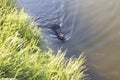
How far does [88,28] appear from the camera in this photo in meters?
7.21

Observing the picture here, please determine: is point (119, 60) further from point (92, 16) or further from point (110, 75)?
point (92, 16)

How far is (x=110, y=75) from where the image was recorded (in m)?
5.63

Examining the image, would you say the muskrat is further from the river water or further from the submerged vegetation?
the submerged vegetation

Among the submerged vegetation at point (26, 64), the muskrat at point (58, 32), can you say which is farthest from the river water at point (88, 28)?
the submerged vegetation at point (26, 64)

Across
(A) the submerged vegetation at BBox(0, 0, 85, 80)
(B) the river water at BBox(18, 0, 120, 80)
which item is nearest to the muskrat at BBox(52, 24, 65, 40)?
(B) the river water at BBox(18, 0, 120, 80)

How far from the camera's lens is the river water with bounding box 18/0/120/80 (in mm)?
5978

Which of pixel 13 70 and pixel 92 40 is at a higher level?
pixel 13 70

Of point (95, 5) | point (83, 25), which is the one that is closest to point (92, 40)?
point (83, 25)

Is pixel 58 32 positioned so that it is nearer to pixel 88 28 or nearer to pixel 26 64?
pixel 88 28

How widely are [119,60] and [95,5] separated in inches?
103

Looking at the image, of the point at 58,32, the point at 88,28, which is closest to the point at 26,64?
the point at 58,32

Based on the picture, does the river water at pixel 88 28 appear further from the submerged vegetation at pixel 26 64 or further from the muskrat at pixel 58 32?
the submerged vegetation at pixel 26 64

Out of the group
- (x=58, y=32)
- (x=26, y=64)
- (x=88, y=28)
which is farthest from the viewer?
(x=88, y=28)

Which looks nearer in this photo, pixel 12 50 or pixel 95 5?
pixel 12 50
